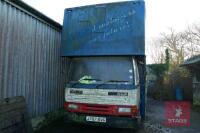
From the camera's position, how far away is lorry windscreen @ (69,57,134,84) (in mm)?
7602

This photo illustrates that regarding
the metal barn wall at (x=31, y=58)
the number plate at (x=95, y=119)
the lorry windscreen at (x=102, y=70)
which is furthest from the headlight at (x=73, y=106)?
the metal barn wall at (x=31, y=58)

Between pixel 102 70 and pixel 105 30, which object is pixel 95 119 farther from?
pixel 105 30

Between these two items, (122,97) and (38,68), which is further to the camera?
(38,68)

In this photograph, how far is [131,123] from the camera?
7238 mm

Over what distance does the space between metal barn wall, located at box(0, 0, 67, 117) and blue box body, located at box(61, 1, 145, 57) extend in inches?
36.3

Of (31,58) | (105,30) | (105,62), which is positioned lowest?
(105,62)

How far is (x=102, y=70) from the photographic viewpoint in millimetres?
7770

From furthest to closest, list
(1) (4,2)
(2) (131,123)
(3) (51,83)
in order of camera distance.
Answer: (3) (51,83) < (2) (131,123) < (1) (4,2)

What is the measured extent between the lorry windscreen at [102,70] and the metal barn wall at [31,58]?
50.2 inches

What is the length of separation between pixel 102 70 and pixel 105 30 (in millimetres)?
1231

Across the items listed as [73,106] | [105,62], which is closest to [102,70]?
[105,62]

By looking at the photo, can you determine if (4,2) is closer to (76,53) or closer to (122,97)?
(76,53)

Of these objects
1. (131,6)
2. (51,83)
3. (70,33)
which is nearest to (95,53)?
(70,33)

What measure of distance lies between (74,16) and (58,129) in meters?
3.58
